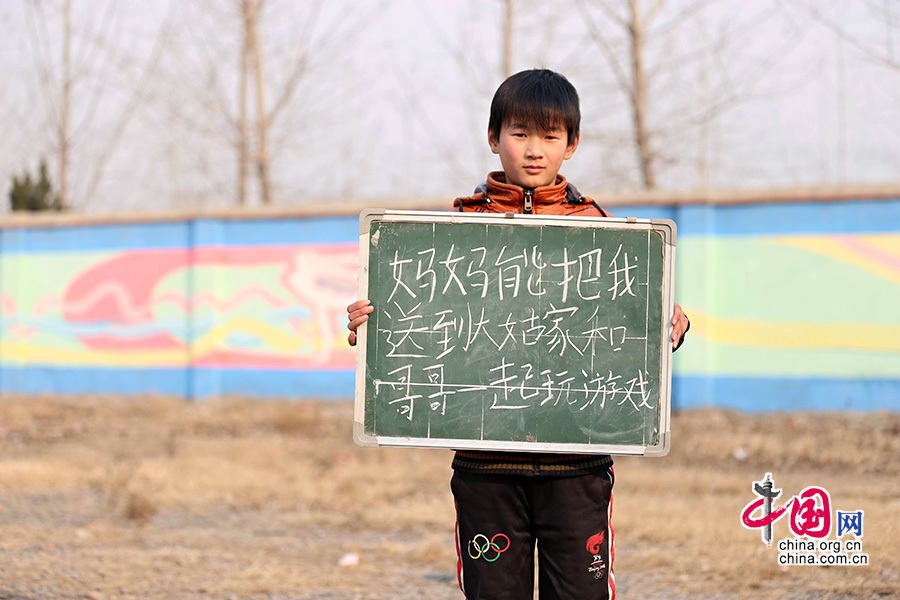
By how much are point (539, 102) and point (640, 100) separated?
31.8 ft

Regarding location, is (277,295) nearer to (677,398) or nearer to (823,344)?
(677,398)

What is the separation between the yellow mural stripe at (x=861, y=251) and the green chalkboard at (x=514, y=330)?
6.16 metres

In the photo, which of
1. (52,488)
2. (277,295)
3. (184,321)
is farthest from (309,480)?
(184,321)

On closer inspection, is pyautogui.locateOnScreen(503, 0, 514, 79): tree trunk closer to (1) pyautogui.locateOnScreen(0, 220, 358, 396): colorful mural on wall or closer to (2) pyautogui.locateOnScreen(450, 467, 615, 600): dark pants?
(1) pyautogui.locateOnScreen(0, 220, 358, 396): colorful mural on wall

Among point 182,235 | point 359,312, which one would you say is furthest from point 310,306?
point 359,312

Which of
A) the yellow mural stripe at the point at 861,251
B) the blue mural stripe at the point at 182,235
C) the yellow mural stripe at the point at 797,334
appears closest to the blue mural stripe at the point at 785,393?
the yellow mural stripe at the point at 797,334

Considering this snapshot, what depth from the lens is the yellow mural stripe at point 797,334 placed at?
779 centimetres

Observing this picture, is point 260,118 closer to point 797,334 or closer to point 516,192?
point 797,334

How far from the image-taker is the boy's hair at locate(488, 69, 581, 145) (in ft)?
7.64

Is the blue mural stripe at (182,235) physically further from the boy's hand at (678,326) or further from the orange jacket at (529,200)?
the boy's hand at (678,326)

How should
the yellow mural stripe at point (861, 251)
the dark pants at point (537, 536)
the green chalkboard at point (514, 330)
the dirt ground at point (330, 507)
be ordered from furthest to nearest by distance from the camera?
the yellow mural stripe at point (861, 251), the dirt ground at point (330, 507), the green chalkboard at point (514, 330), the dark pants at point (537, 536)

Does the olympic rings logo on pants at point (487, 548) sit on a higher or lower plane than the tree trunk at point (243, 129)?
lower

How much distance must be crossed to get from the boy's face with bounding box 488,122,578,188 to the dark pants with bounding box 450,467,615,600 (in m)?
0.81

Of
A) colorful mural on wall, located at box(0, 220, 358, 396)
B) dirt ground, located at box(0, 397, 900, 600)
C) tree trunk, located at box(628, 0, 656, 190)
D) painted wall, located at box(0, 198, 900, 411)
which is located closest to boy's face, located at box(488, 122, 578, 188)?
dirt ground, located at box(0, 397, 900, 600)
